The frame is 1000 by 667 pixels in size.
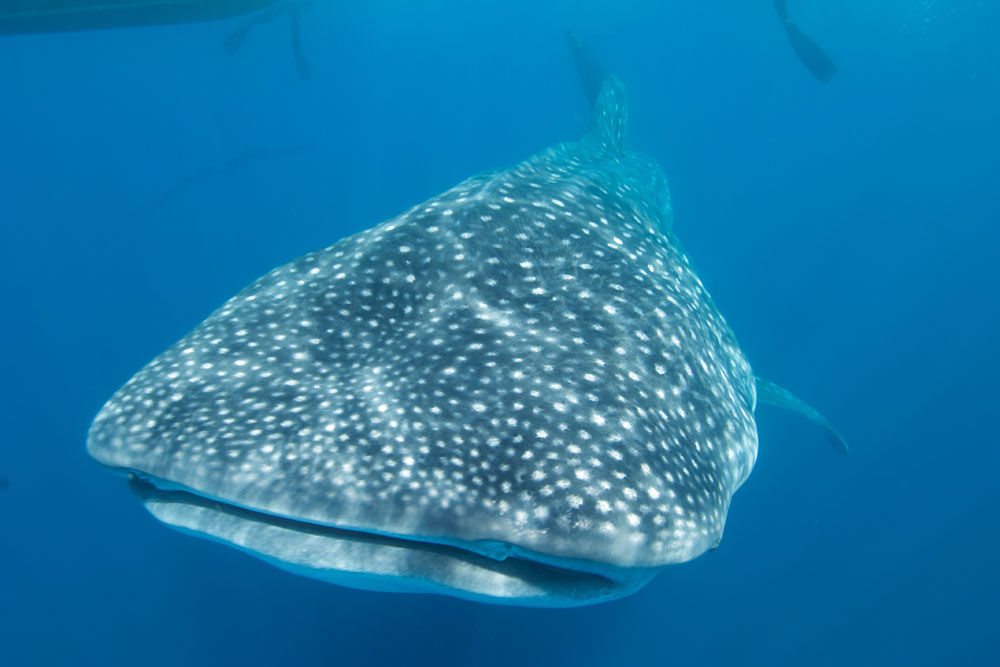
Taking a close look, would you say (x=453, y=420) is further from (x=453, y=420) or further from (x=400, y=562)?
(x=400, y=562)

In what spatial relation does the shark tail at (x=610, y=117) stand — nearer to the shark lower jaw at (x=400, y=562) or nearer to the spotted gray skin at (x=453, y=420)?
the spotted gray skin at (x=453, y=420)

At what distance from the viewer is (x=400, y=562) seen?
2512mm

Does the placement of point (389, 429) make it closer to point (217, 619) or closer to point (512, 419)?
point (512, 419)

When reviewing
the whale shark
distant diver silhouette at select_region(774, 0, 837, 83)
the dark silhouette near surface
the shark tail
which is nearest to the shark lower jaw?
the whale shark

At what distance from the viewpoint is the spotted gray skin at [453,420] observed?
8.03 feet

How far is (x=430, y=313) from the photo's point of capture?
11.2ft

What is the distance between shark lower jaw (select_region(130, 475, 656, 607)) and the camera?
2.51m

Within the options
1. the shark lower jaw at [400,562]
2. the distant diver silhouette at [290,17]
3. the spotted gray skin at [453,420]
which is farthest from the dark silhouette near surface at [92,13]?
the shark lower jaw at [400,562]

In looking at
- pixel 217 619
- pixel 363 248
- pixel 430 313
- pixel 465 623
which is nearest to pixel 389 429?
pixel 430 313

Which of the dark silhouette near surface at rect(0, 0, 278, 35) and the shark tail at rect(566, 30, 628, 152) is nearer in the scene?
the shark tail at rect(566, 30, 628, 152)

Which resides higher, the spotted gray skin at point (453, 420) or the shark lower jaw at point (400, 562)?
the spotted gray skin at point (453, 420)

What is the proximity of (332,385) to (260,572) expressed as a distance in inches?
297

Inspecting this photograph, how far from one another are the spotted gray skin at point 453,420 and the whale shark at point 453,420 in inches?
0.4

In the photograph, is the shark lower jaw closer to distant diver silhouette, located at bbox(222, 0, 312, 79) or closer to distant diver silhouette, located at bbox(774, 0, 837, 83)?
distant diver silhouette, located at bbox(774, 0, 837, 83)
